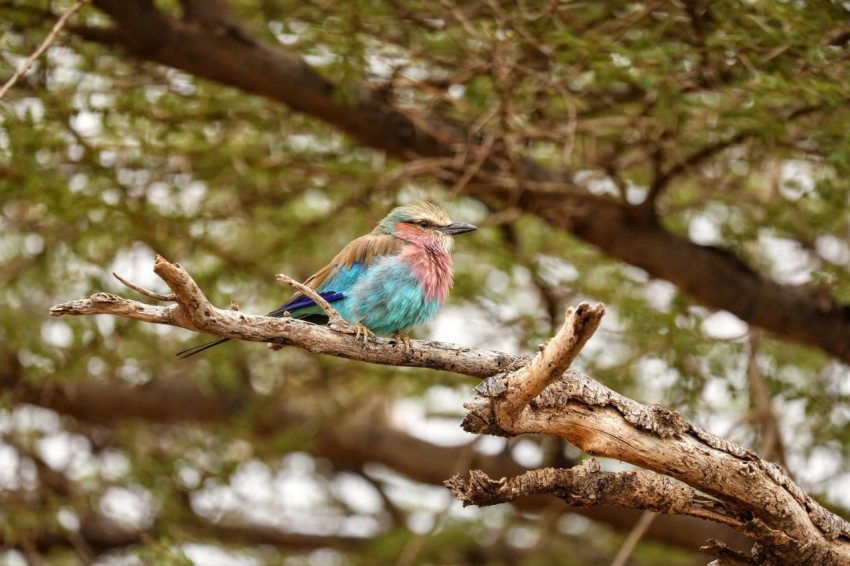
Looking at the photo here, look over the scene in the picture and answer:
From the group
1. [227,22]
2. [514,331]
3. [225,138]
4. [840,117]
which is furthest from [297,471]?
[840,117]

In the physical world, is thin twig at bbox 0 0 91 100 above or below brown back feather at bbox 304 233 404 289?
above

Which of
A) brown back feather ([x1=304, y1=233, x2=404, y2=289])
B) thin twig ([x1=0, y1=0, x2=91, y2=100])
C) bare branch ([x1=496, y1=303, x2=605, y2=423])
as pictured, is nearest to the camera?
bare branch ([x1=496, y1=303, x2=605, y2=423])

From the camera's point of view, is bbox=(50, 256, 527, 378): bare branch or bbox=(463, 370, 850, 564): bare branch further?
bbox=(463, 370, 850, 564): bare branch

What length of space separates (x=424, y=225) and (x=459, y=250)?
2.17 metres

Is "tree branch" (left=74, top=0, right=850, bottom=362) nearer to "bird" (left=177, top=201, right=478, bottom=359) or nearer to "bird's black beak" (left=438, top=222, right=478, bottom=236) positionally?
"bird's black beak" (left=438, top=222, right=478, bottom=236)

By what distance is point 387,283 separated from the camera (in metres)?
4.54

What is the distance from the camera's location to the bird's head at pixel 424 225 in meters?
5.01

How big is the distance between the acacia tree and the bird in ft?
1.99

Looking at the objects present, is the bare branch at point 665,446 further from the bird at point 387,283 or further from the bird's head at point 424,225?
the bird's head at point 424,225

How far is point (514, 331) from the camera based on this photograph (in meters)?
6.87

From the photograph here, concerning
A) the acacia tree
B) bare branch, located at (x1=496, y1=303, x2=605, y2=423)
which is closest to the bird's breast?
the acacia tree

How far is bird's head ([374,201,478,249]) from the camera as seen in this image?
5008mm

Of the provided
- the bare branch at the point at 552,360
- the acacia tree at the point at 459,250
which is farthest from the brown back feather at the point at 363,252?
the bare branch at the point at 552,360

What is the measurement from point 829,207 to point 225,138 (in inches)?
130
